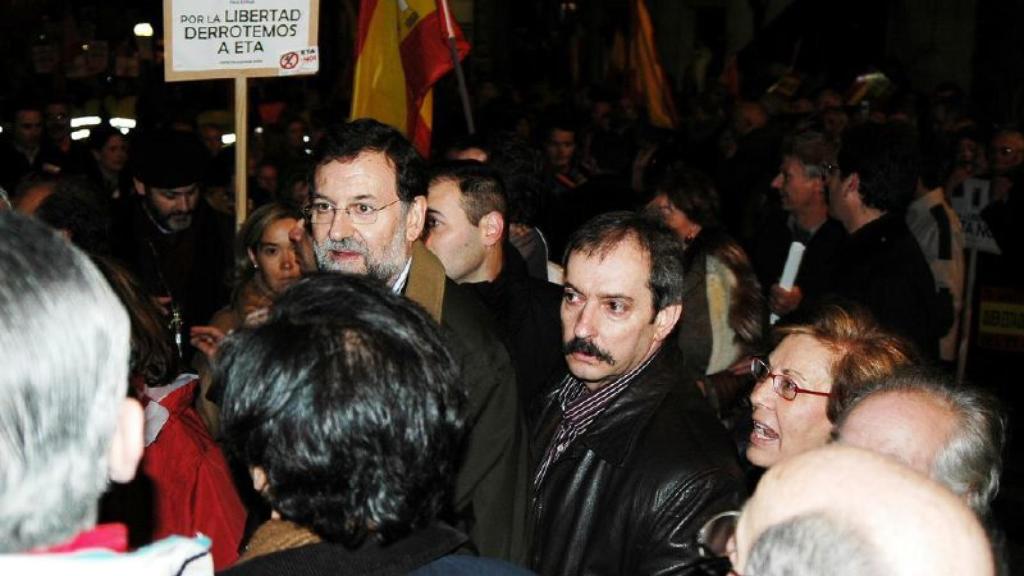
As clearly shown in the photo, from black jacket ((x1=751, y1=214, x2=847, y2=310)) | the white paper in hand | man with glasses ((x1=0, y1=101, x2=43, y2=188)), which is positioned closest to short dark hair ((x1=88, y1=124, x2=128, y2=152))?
man with glasses ((x1=0, y1=101, x2=43, y2=188))

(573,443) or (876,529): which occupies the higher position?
(876,529)

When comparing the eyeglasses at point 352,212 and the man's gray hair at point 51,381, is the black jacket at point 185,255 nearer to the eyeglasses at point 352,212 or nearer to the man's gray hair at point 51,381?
the eyeglasses at point 352,212

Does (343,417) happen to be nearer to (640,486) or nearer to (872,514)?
(872,514)

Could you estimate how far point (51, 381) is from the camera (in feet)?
4.92

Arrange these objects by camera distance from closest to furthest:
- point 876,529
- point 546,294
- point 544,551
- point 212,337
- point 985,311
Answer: point 876,529
point 544,551
point 212,337
point 546,294
point 985,311

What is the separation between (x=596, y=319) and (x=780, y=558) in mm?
2029

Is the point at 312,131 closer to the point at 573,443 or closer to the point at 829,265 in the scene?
the point at 829,265

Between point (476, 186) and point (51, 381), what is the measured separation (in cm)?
380

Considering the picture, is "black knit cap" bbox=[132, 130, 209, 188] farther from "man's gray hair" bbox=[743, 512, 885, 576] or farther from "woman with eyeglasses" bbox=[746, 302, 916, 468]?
"man's gray hair" bbox=[743, 512, 885, 576]

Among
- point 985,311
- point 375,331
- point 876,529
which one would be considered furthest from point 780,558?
point 985,311

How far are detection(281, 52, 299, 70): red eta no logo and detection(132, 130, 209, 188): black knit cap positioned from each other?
56.1 inches

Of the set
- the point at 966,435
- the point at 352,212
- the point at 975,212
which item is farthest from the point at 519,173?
the point at 975,212

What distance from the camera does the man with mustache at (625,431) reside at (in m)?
3.25

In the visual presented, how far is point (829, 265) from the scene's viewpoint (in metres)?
6.20
